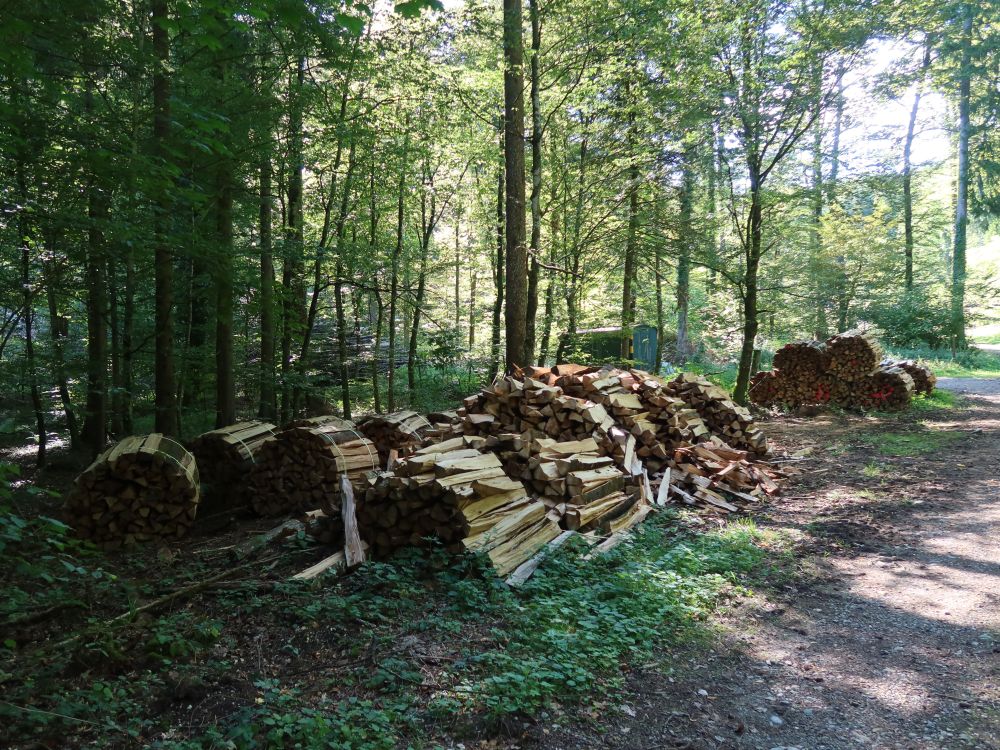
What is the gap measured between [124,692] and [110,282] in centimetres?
781

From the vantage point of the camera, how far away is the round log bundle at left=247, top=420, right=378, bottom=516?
713cm

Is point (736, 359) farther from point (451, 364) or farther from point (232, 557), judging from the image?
point (232, 557)

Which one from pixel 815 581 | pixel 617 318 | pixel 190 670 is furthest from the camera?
pixel 617 318

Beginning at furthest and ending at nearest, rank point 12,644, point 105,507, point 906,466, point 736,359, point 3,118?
point 736,359
point 906,466
point 105,507
point 3,118
point 12,644

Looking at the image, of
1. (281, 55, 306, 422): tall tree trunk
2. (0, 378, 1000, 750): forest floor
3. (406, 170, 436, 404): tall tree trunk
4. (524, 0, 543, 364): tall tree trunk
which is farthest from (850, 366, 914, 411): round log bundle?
(281, 55, 306, 422): tall tree trunk

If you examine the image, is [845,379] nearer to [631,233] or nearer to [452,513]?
[631,233]

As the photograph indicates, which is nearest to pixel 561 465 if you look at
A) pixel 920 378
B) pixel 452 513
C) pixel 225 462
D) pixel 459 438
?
pixel 459 438

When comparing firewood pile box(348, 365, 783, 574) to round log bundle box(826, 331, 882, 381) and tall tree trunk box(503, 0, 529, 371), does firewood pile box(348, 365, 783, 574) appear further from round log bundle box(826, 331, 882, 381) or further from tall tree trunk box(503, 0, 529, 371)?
round log bundle box(826, 331, 882, 381)

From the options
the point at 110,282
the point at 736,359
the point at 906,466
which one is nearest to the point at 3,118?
the point at 110,282

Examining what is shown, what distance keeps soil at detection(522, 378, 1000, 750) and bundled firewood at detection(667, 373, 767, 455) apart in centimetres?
261

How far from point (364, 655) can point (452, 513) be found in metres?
1.59

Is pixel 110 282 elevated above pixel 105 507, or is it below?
above

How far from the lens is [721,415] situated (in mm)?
→ 10086

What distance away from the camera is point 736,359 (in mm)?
26172
